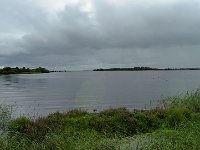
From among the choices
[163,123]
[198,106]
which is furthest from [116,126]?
[198,106]

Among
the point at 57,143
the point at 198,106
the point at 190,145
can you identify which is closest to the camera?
the point at 190,145

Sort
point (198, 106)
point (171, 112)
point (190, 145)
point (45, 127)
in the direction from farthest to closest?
point (198, 106), point (171, 112), point (45, 127), point (190, 145)

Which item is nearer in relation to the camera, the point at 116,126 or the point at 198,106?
the point at 116,126

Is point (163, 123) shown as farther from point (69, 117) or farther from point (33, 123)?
point (33, 123)

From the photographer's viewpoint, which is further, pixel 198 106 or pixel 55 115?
pixel 198 106

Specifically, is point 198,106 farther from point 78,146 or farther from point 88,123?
point 78,146

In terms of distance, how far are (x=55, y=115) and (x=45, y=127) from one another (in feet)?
7.22

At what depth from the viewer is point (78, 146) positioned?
9.51 metres

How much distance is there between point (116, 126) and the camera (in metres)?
17.5

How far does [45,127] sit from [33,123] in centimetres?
78

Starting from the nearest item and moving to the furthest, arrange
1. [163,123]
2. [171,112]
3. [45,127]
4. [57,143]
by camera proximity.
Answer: [57,143]
[45,127]
[163,123]
[171,112]

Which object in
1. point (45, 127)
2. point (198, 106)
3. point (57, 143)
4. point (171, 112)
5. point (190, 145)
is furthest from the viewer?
point (198, 106)

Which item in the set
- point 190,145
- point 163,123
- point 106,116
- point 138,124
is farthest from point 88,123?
point 190,145

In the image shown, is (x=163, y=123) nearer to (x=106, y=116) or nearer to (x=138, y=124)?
(x=138, y=124)
